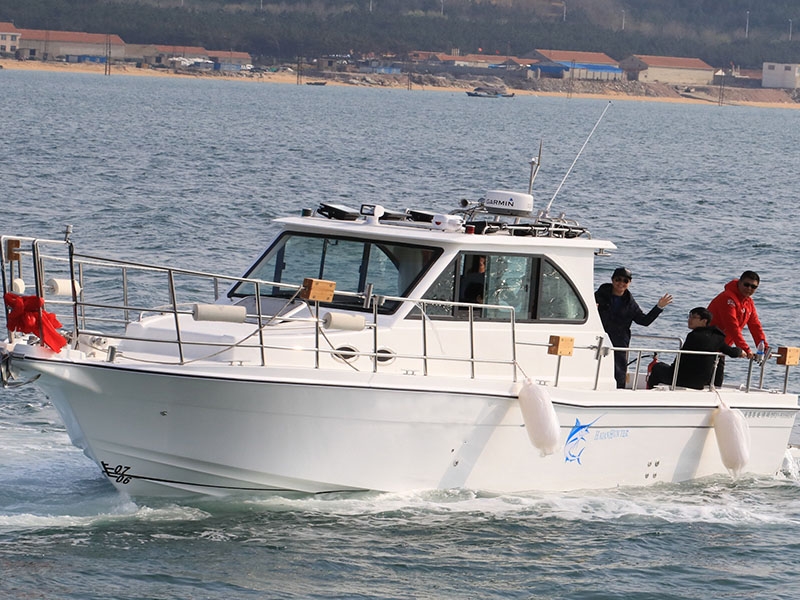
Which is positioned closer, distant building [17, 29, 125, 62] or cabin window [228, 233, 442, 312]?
cabin window [228, 233, 442, 312]

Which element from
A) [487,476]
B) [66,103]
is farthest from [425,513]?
[66,103]

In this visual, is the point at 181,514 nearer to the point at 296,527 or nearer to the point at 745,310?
the point at 296,527

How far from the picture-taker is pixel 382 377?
10.4 meters

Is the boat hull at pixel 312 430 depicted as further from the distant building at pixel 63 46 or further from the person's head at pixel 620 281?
the distant building at pixel 63 46

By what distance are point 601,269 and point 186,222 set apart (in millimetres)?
9031

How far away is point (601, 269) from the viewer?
24.8m

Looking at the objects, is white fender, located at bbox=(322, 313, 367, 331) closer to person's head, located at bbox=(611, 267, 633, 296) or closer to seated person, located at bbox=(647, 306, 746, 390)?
person's head, located at bbox=(611, 267, 633, 296)

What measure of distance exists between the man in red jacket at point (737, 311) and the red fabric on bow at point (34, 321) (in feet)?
19.1

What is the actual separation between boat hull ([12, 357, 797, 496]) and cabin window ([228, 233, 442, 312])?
103 cm

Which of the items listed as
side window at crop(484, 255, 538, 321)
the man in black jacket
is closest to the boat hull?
the man in black jacket

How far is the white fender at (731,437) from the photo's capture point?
39.1 ft

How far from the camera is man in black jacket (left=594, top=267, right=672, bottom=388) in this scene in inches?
481

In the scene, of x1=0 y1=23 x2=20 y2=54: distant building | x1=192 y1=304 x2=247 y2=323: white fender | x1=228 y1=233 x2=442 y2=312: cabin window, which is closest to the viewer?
x1=192 y1=304 x2=247 y2=323: white fender

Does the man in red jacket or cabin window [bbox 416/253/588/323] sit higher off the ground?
cabin window [bbox 416/253/588/323]
